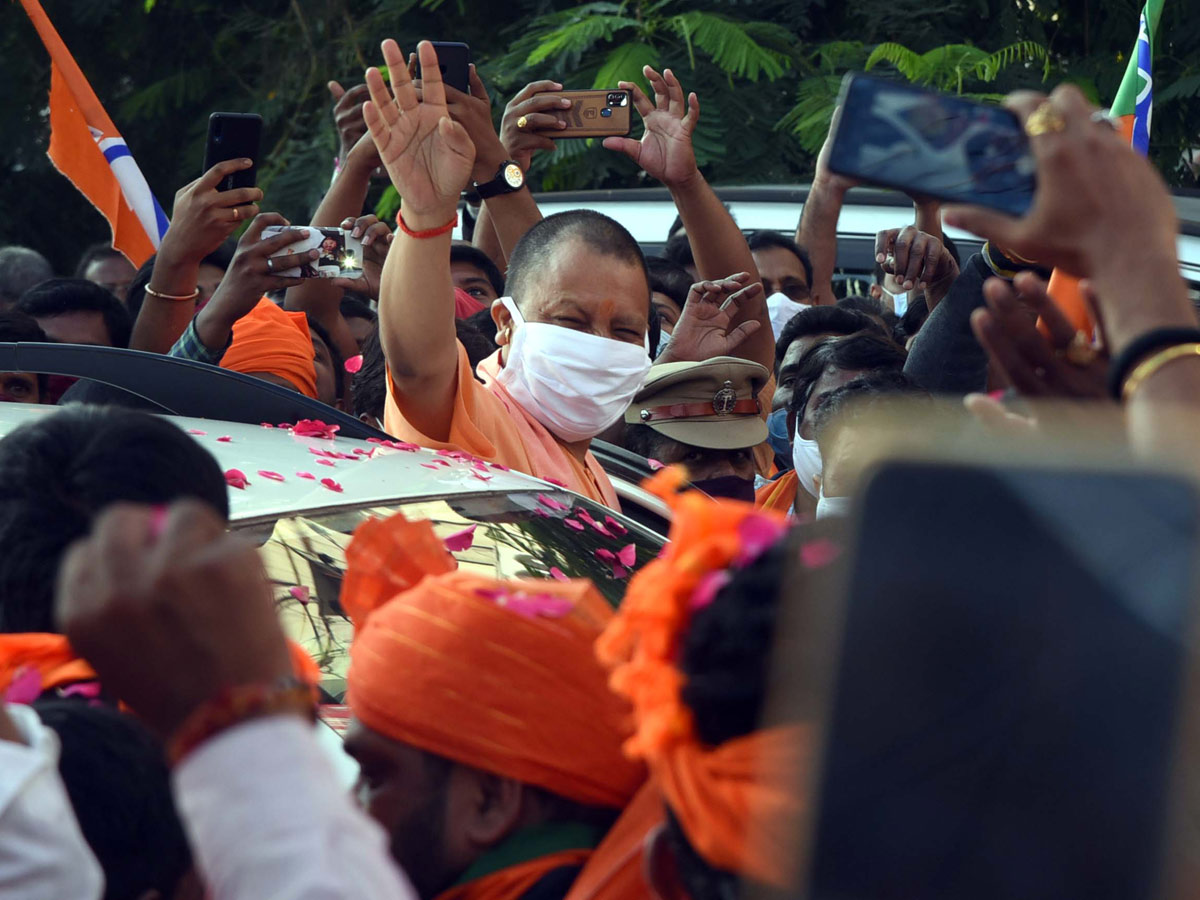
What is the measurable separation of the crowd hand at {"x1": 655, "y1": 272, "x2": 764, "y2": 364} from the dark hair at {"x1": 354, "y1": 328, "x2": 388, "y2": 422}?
103 cm

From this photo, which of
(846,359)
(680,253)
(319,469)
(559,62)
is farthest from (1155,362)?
(559,62)

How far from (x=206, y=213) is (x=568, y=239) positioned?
121 centimetres

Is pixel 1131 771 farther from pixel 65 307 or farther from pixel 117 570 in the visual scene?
pixel 65 307

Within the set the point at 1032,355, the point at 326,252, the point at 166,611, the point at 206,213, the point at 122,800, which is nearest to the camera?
the point at 166,611

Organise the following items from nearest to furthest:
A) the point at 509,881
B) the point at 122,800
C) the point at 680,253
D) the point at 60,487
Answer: the point at 122,800 < the point at 509,881 < the point at 60,487 < the point at 680,253

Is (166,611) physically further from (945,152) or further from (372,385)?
(372,385)

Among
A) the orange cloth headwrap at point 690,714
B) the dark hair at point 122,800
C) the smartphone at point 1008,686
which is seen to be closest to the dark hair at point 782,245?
the dark hair at point 122,800

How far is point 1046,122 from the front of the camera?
1518 mm

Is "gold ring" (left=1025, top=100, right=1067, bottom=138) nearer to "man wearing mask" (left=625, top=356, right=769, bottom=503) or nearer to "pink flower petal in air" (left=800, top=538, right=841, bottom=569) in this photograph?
"pink flower petal in air" (left=800, top=538, right=841, bottom=569)

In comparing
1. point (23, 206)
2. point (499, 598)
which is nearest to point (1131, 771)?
point (499, 598)

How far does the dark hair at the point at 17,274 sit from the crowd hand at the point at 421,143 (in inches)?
188

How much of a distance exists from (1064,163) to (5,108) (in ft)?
35.1

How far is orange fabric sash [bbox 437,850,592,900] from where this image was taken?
1922 mm

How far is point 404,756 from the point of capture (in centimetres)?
195
